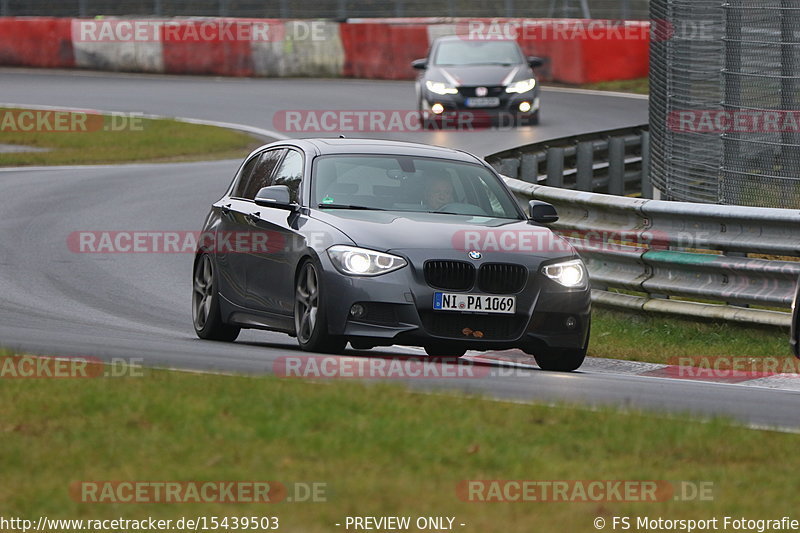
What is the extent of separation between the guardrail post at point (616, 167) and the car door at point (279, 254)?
1192 cm

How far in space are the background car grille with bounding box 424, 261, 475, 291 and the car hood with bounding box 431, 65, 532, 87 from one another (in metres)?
20.2

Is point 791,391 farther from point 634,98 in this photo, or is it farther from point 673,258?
point 634,98

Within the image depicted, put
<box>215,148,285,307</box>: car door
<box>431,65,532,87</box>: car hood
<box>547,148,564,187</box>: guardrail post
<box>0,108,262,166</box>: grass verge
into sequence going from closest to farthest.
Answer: <box>215,148,285,307</box>: car door < <box>547,148,564,187</box>: guardrail post < <box>0,108,262,166</box>: grass verge < <box>431,65,532,87</box>: car hood

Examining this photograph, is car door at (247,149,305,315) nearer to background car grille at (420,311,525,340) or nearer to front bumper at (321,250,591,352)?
front bumper at (321,250,591,352)

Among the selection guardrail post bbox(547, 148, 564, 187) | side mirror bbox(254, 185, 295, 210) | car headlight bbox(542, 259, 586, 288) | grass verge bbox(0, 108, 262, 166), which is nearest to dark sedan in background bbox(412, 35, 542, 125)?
grass verge bbox(0, 108, 262, 166)

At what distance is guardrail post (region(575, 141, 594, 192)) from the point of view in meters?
22.2

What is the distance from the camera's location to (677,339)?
42.4 feet

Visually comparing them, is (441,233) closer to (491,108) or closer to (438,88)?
(438,88)

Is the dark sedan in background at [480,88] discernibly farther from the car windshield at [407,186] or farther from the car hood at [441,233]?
the car hood at [441,233]

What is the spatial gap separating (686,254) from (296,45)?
30376 mm

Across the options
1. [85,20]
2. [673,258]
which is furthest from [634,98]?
[673,258]

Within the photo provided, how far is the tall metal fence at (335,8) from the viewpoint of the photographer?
140ft

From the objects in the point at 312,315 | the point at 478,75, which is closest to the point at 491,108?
the point at 478,75

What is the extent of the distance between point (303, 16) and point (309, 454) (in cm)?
3926
